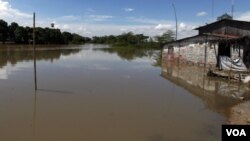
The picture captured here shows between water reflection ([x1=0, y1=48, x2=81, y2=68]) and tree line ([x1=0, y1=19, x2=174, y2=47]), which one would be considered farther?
→ tree line ([x1=0, y1=19, x2=174, y2=47])

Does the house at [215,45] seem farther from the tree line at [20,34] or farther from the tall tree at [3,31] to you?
the tree line at [20,34]

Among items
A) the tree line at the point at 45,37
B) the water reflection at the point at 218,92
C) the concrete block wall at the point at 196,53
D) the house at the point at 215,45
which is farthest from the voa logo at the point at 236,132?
the tree line at the point at 45,37

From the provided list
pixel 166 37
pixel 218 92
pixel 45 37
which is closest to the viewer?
pixel 218 92

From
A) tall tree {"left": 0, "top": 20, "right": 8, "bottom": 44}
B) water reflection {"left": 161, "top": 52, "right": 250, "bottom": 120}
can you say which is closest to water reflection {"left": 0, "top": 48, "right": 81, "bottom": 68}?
water reflection {"left": 161, "top": 52, "right": 250, "bottom": 120}

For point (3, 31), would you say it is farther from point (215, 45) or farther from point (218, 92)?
point (218, 92)

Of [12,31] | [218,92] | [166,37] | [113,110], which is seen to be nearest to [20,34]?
[12,31]

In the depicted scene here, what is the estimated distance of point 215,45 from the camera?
20125 millimetres

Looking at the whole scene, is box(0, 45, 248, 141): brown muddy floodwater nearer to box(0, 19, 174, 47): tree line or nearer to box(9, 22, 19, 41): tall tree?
box(0, 19, 174, 47): tree line

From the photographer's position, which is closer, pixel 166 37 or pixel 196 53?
pixel 196 53

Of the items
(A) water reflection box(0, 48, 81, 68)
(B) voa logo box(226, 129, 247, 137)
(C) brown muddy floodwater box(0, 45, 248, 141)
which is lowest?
(C) brown muddy floodwater box(0, 45, 248, 141)

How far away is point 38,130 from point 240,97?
318 inches

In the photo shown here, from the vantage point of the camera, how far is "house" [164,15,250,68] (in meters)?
17.8

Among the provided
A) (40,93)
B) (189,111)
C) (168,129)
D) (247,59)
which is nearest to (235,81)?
(247,59)

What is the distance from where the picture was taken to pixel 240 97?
11.6 metres
